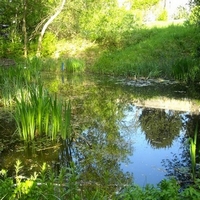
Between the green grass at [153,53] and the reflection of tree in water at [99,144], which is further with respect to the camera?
the green grass at [153,53]

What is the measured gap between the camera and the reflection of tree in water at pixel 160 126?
16.3 ft

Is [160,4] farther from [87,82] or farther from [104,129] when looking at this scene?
[104,129]

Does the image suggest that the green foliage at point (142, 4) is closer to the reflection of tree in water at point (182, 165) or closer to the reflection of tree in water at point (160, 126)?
the reflection of tree in water at point (160, 126)

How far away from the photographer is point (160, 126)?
5.73 m

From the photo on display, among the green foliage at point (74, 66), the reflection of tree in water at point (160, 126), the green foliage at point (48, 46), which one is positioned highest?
the green foliage at point (48, 46)

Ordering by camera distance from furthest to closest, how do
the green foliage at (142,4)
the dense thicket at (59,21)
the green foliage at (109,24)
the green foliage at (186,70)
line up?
the green foliage at (142,4), the green foliage at (109,24), the dense thicket at (59,21), the green foliage at (186,70)

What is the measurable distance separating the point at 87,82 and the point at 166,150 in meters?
6.97

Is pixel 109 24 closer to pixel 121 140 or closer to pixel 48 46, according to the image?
pixel 48 46

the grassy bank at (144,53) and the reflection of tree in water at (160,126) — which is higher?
the grassy bank at (144,53)

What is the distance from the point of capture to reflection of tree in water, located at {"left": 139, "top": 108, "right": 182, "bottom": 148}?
16.3 ft

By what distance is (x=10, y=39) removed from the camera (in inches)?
719

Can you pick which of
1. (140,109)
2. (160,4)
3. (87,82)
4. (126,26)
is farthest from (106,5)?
(160,4)

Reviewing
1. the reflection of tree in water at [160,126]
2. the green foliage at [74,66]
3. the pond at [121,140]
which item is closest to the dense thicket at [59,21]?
the green foliage at [74,66]

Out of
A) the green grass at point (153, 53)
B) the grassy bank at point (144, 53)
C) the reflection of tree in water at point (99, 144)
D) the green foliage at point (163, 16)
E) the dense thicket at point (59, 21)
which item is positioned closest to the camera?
the reflection of tree in water at point (99, 144)
